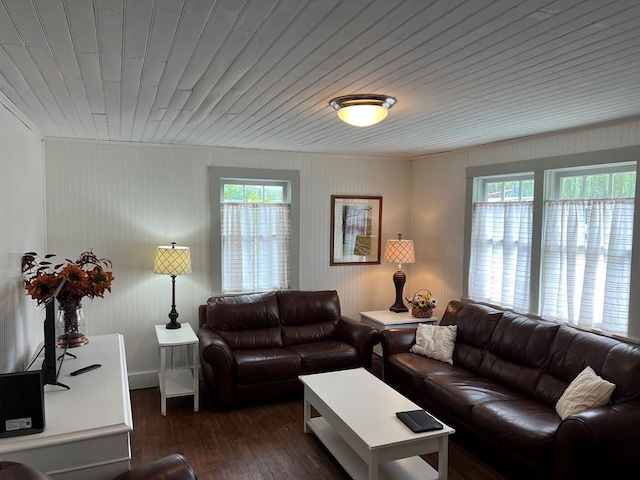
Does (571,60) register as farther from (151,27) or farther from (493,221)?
(493,221)

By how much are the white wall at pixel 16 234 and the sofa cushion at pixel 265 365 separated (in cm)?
162

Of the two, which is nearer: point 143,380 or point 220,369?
point 220,369

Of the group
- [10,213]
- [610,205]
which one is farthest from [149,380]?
[610,205]

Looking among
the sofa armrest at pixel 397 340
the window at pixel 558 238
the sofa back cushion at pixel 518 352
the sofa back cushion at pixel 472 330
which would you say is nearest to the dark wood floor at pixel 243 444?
the sofa back cushion at pixel 518 352

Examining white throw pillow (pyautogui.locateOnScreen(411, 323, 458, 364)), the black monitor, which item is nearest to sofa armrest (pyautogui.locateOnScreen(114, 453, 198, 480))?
the black monitor

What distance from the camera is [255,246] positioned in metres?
5.05

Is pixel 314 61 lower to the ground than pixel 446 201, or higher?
higher

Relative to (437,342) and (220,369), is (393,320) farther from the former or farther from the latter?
(220,369)

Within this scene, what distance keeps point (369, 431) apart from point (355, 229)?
3060mm

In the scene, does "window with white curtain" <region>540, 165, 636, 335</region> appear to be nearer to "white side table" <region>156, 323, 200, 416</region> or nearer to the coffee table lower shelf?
the coffee table lower shelf

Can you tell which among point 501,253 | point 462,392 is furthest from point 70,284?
point 501,253

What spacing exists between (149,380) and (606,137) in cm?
463

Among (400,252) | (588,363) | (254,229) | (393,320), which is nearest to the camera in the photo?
(588,363)

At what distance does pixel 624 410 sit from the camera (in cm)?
270
